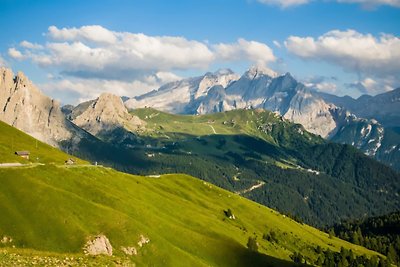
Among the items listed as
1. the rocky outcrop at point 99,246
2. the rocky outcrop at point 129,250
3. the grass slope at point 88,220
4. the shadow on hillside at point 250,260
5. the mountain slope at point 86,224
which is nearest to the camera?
the mountain slope at point 86,224

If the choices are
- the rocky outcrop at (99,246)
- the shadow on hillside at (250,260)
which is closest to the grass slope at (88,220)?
the shadow on hillside at (250,260)

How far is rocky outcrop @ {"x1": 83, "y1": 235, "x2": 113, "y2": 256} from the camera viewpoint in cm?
10412

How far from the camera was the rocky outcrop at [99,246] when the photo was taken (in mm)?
104119

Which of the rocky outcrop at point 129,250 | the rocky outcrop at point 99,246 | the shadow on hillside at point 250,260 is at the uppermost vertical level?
the rocky outcrop at point 99,246

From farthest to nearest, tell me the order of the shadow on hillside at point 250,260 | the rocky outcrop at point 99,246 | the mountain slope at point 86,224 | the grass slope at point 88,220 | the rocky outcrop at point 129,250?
1. the shadow on hillside at point 250,260
2. the rocky outcrop at point 129,250
3. the grass slope at point 88,220
4. the rocky outcrop at point 99,246
5. the mountain slope at point 86,224

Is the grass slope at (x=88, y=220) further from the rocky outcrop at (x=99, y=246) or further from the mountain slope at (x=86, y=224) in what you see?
the rocky outcrop at (x=99, y=246)

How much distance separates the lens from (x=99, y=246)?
107 m

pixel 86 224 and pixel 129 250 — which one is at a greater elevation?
pixel 86 224

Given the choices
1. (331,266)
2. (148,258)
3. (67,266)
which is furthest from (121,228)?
(331,266)

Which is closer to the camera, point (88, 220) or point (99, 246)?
point (99, 246)

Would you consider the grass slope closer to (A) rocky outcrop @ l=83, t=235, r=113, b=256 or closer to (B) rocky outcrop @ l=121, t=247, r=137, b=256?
(B) rocky outcrop @ l=121, t=247, r=137, b=256

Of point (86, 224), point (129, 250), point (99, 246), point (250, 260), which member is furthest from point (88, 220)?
point (250, 260)

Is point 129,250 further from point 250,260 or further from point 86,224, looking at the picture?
point 250,260

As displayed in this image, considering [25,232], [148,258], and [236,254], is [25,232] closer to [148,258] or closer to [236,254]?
[148,258]
